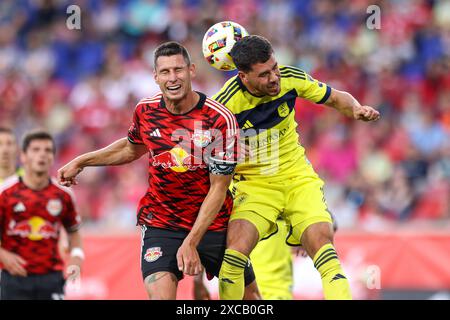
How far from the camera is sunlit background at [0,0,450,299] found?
37.4 ft

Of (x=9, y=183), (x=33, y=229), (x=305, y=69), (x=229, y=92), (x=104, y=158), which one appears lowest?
(x=33, y=229)

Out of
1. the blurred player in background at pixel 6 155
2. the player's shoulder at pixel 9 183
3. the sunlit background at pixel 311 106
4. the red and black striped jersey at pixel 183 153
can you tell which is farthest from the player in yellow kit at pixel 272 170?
the sunlit background at pixel 311 106

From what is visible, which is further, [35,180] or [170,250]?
[35,180]

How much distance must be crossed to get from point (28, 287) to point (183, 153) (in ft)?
8.83

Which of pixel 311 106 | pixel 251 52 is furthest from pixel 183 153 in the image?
pixel 311 106

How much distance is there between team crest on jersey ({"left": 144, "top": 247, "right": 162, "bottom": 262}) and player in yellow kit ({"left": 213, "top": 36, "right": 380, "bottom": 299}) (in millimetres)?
526

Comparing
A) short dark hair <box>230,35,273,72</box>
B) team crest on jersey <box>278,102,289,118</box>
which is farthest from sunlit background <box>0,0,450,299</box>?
short dark hair <box>230,35,273,72</box>

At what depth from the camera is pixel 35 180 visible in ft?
30.0

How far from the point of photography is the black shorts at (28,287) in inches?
354

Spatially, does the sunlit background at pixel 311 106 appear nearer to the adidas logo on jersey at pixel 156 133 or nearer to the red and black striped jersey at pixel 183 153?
the red and black striped jersey at pixel 183 153

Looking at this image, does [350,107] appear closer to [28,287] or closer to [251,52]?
[251,52]

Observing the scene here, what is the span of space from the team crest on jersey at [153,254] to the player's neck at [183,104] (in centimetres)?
106

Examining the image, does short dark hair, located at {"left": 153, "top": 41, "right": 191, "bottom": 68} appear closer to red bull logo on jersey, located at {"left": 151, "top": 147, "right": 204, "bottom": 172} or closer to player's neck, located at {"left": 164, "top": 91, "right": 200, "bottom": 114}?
player's neck, located at {"left": 164, "top": 91, "right": 200, "bottom": 114}
